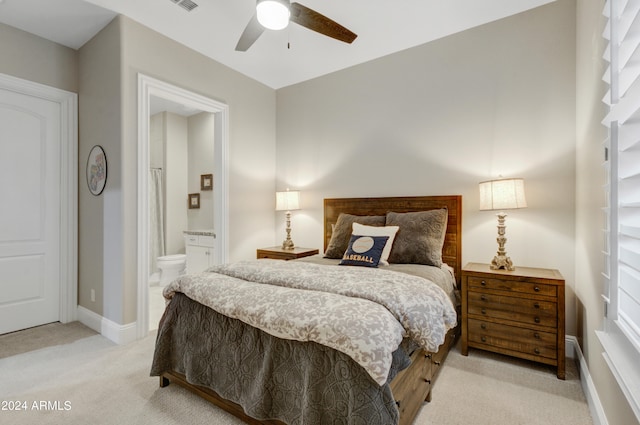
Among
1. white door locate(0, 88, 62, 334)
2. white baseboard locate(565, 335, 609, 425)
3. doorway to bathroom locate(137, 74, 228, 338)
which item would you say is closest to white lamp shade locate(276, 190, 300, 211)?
doorway to bathroom locate(137, 74, 228, 338)

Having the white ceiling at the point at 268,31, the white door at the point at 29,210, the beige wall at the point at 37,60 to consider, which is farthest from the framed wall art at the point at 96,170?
the white ceiling at the point at 268,31

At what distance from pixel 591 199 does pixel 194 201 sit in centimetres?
520

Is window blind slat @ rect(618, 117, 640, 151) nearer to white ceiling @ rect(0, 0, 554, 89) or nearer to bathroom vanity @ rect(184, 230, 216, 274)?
white ceiling @ rect(0, 0, 554, 89)

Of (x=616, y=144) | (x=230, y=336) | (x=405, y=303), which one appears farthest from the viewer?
(x=230, y=336)

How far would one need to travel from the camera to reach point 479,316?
2430 millimetres

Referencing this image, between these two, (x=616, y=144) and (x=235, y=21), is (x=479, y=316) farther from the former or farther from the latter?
(x=235, y=21)

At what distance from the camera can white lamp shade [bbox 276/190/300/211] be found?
3801 millimetres

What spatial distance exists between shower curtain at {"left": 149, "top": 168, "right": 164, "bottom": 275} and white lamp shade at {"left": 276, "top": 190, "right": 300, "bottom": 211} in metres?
2.58

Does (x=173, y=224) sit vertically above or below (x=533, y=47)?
below

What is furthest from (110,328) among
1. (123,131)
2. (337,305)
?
(337,305)

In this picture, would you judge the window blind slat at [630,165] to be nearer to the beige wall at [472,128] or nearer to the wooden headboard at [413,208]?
the beige wall at [472,128]

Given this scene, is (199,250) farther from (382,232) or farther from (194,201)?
(382,232)

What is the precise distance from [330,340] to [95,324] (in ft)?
9.52

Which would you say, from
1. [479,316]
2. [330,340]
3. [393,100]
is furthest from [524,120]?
[330,340]
